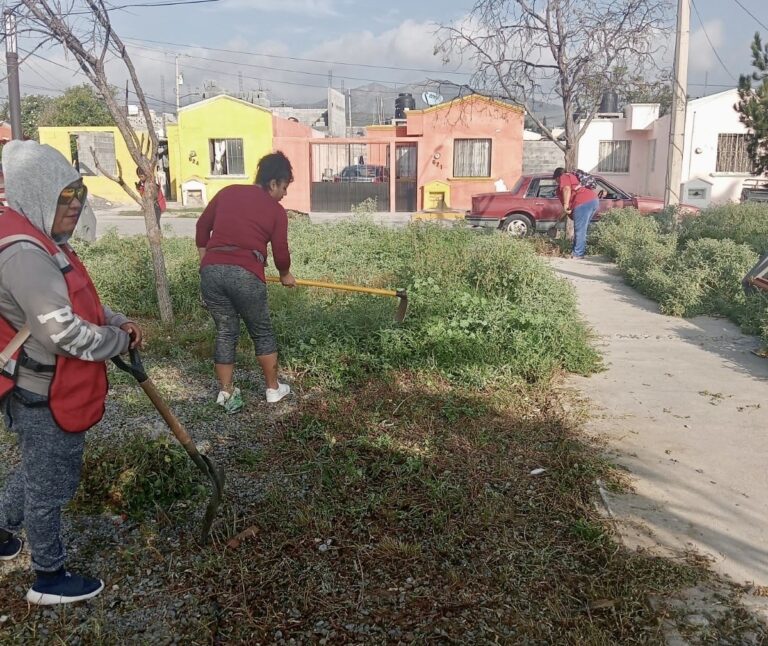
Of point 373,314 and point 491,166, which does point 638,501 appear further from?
point 491,166

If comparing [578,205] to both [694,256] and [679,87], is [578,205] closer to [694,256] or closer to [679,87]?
[679,87]

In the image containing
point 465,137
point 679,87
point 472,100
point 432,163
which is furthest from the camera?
point 432,163

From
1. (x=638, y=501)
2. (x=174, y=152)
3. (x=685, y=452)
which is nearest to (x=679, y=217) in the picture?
(x=685, y=452)

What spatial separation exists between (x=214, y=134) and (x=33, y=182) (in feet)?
83.7

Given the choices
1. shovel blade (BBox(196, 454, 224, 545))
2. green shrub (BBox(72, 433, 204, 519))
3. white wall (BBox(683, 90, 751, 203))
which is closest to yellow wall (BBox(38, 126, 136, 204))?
white wall (BBox(683, 90, 751, 203))

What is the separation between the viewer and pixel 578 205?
11.7 metres

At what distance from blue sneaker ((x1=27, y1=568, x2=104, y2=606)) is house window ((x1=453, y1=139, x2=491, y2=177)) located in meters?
23.2

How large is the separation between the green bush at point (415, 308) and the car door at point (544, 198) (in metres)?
4.77

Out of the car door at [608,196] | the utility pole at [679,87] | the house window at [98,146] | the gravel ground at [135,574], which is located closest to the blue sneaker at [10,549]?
the gravel ground at [135,574]

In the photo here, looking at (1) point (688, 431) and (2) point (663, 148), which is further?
(2) point (663, 148)

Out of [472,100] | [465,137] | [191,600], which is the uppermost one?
[472,100]

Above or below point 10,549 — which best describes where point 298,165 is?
above

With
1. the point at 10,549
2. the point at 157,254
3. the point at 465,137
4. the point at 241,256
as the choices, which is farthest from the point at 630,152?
the point at 10,549

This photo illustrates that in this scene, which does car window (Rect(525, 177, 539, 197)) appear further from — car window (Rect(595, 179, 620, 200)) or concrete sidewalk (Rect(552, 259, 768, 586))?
concrete sidewalk (Rect(552, 259, 768, 586))
